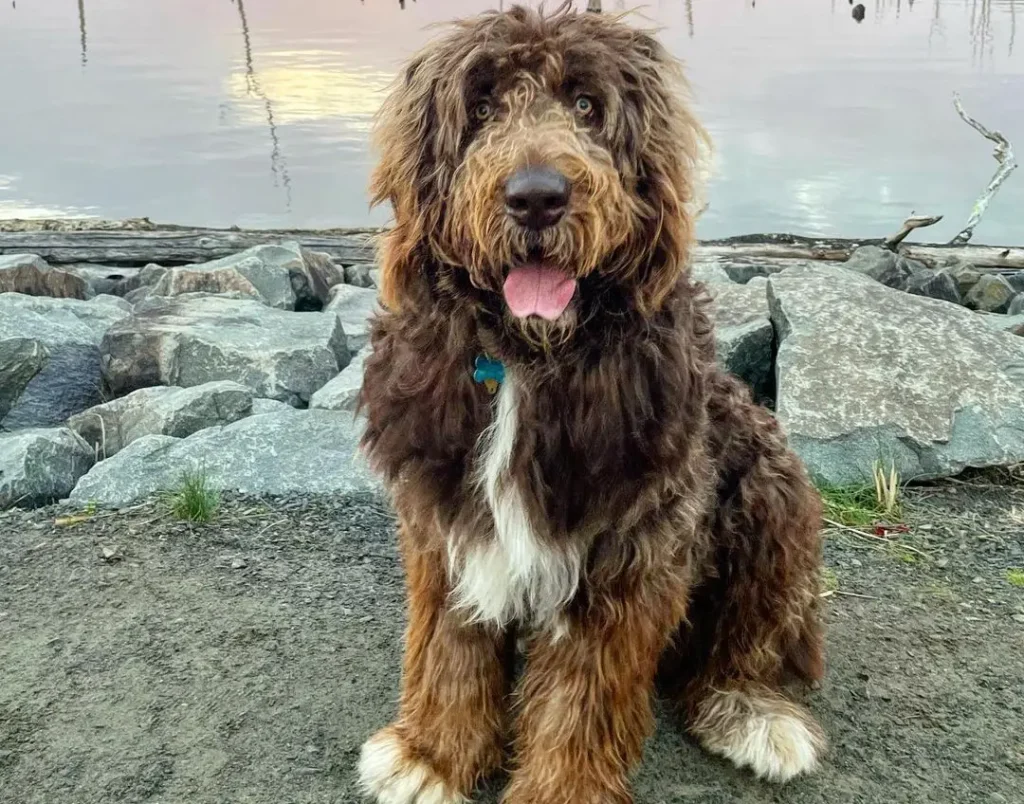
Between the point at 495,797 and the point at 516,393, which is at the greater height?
the point at 516,393

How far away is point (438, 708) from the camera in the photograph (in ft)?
11.6

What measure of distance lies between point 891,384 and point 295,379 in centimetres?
367

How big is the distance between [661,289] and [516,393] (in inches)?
19.5

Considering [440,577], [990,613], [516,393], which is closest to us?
[516,393]

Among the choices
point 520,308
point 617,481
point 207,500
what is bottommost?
point 207,500

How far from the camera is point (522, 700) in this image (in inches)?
138

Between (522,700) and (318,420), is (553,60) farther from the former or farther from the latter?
(318,420)

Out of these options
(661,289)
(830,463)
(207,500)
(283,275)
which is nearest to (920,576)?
(830,463)

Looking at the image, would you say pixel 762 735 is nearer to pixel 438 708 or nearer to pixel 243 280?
pixel 438 708

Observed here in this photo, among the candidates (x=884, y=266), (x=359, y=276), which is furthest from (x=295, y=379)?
(x=884, y=266)

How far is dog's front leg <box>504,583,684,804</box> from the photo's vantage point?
10.6ft

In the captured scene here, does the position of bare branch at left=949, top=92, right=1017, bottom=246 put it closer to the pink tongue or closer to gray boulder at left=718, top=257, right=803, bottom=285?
gray boulder at left=718, top=257, right=803, bottom=285

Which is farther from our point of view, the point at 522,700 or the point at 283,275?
the point at 283,275

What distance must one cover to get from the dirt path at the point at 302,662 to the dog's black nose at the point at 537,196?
1983 millimetres
